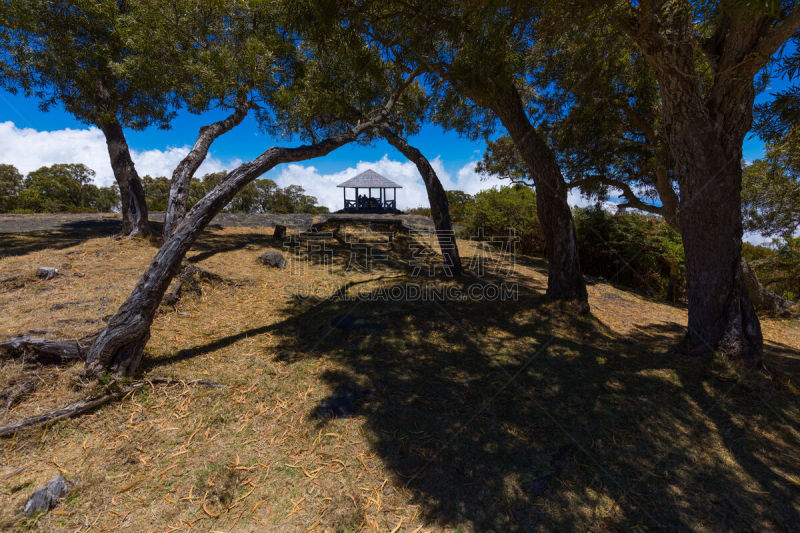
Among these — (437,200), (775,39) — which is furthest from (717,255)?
(437,200)

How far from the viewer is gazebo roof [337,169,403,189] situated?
803 inches

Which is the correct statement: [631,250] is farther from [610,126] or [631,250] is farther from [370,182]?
[370,182]

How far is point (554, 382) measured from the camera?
3.22 metres

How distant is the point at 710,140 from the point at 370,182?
18624 millimetres

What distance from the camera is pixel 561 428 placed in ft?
8.45

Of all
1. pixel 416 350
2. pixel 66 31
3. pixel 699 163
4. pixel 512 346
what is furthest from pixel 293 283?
pixel 66 31

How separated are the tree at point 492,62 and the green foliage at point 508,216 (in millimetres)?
6501

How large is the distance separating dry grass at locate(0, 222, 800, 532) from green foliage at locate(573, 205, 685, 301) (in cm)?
485

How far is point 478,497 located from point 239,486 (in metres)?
1.46

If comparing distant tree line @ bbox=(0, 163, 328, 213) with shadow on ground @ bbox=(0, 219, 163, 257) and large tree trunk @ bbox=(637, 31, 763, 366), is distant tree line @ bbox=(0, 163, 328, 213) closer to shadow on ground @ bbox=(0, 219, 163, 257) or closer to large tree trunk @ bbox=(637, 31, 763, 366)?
shadow on ground @ bbox=(0, 219, 163, 257)

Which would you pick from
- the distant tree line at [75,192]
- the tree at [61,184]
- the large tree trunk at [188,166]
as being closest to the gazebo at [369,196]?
the distant tree line at [75,192]

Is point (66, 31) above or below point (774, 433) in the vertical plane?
above

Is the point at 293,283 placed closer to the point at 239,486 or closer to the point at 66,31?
the point at 239,486

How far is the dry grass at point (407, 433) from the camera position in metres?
1.89
